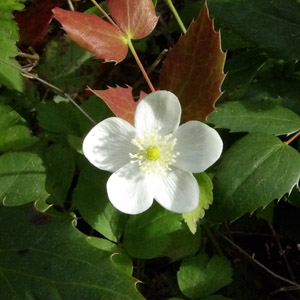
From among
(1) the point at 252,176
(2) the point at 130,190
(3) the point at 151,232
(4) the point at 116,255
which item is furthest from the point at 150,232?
(1) the point at 252,176

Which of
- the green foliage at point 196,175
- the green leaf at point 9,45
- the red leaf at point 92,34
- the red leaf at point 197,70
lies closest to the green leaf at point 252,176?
the green foliage at point 196,175

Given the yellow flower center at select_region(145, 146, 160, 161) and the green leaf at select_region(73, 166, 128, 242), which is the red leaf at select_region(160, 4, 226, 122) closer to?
the yellow flower center at select_region(145, 146, 160, 161)

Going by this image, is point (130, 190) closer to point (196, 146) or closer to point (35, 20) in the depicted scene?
point (196, 146)

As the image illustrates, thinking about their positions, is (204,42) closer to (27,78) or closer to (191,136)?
(191,136)

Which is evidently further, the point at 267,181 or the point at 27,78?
the point at 27,78

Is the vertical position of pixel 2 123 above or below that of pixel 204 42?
below

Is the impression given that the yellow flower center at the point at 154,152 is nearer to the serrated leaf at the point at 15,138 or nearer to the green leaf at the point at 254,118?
the green leaf at the point at 254,118

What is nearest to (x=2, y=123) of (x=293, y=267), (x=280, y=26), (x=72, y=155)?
(x=72, y=155)
